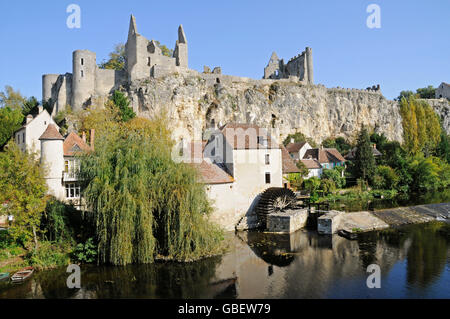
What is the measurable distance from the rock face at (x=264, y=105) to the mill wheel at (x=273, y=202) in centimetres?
1859

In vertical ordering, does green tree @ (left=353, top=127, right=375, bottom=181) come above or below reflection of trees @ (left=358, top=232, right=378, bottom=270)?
above

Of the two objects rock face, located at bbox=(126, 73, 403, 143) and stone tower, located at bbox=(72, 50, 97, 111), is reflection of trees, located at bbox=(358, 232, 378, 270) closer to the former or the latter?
rock face, located at bbox=(126, 73, 403, 143)

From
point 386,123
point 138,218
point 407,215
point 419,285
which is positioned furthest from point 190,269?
point 386,123

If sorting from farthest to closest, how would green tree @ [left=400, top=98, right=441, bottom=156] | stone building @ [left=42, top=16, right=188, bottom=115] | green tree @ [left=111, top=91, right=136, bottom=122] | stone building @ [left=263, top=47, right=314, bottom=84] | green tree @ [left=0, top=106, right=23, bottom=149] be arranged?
stone building @ [left=263, top=47, right=314, bottom=84]
green tree @ [left=400, top=98, right=441, bottom=156]
stone building @ [left=42, top=16, right=188, bottom=115]
green tree @ [left=111, top=91, right=136, bottom=122]
green tree @ [left=0, top=106, right=23, bottom=149]

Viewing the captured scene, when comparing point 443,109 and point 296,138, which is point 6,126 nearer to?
point 296,138

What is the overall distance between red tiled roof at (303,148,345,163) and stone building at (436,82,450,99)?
2207 inches

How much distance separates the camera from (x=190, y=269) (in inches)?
598

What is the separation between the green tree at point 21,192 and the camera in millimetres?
15391

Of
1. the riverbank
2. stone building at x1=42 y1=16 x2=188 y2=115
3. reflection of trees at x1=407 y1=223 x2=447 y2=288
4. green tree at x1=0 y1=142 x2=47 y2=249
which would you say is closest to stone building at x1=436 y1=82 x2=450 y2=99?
the riverbank

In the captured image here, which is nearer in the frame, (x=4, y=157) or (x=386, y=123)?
(x=4, y=157)

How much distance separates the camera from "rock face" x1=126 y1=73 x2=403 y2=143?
145 ft

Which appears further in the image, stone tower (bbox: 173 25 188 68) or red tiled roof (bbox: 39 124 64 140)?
stone tower (bbox: 173 25 188 68)

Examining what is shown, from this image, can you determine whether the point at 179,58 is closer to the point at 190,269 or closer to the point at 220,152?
the point at 220,152

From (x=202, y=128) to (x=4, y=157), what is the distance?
1325 inches
